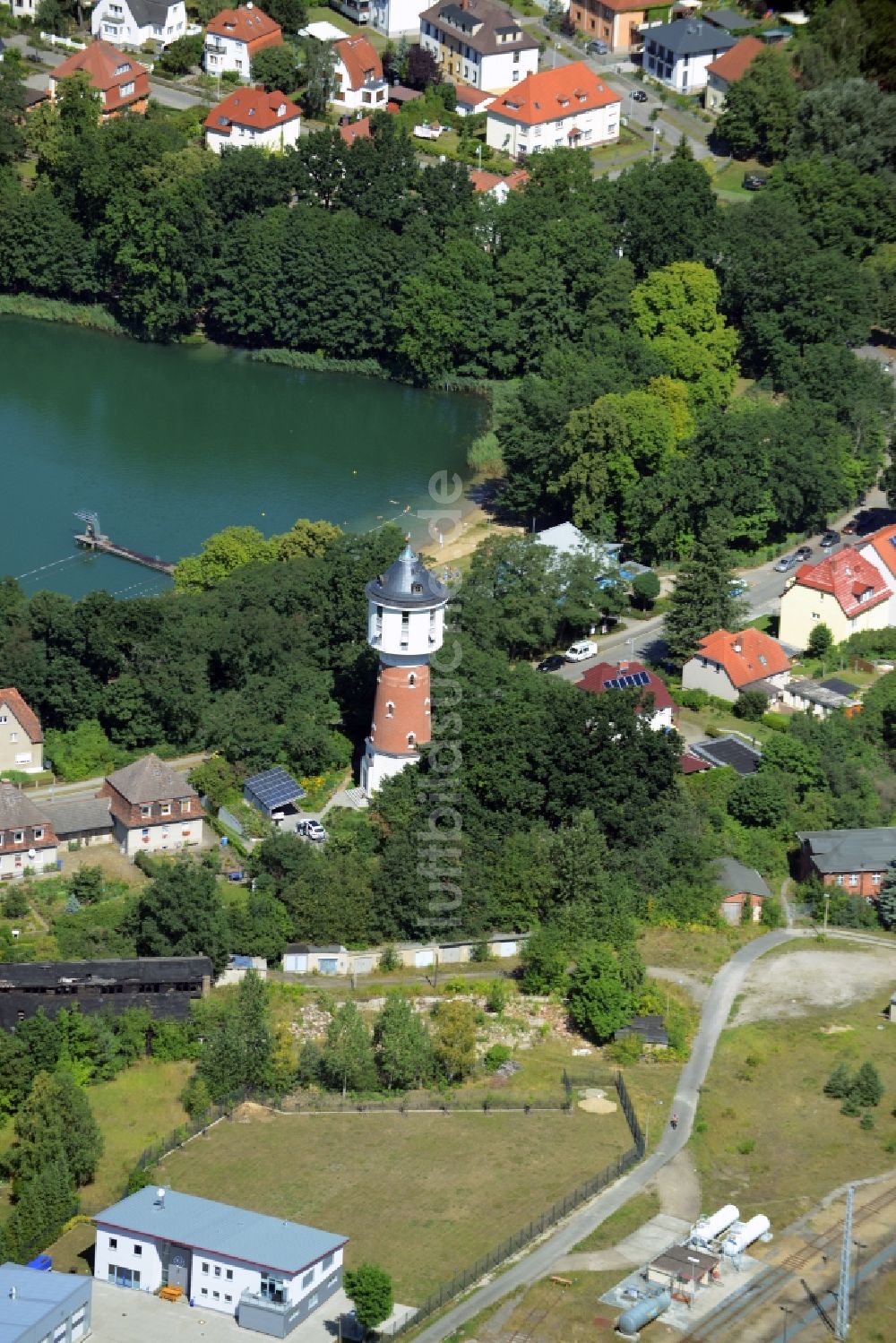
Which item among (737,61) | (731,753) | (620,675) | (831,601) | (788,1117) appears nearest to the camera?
(788,1117)

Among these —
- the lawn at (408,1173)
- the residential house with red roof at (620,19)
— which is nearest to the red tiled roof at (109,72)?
the residential house with red roof at (620,19)

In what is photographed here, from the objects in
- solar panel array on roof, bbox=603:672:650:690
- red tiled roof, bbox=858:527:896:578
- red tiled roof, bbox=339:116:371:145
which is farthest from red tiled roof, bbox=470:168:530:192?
solar panel array on roof, bbox=603:672:650:690

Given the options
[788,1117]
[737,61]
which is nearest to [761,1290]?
[788,1117]

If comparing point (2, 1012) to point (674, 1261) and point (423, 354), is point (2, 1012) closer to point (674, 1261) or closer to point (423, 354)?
point (674, 1261)

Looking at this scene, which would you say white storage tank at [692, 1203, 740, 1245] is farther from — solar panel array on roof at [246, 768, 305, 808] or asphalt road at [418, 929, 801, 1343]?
solar panel array on roof at [246, 768, 305, 808]

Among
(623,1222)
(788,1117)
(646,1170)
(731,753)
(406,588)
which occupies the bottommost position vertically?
(731,753)

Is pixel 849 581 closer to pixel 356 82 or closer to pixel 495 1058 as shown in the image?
pixel 495 1058
